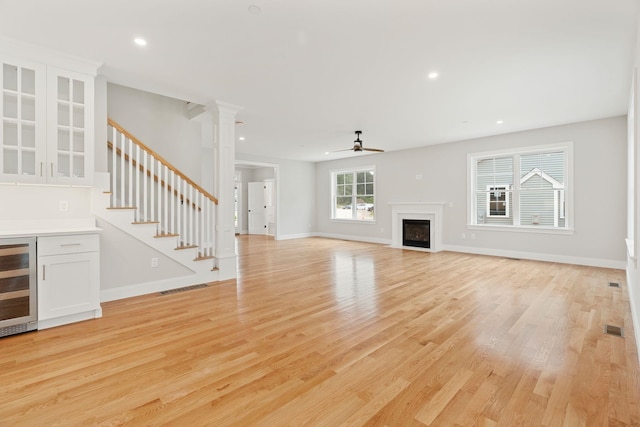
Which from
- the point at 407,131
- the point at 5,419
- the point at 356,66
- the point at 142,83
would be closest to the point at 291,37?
the point at 356,66

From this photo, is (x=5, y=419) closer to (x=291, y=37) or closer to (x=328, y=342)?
(x=328, y=342)

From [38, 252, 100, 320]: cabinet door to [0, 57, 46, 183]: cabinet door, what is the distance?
89cm

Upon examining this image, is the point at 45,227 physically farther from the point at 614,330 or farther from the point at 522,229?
the point at 522,229

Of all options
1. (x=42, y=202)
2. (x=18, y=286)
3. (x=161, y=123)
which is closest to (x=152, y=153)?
(x=161, y=123)

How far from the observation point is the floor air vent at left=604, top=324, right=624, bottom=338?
2666mm

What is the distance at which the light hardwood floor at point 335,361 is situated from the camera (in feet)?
5.47

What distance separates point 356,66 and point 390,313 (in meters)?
2.76

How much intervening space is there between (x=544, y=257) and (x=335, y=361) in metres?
5.88

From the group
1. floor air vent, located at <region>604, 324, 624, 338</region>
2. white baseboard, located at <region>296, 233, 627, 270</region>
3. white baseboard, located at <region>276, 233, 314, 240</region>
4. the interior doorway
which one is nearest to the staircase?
floor air vent, located at <region>604, 324, 624, 338</region>

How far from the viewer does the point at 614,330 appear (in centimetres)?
275

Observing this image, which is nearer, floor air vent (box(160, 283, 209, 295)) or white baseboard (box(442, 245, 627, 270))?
floor air vent (box(160, 283, 209, 295))

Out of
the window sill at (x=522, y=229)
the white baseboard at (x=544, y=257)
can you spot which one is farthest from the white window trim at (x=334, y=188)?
the window sill at (x=522, y=229)

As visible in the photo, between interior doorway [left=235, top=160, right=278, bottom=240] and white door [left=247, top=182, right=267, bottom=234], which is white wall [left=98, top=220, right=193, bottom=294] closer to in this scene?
interior doorway [left=235, top=160, right=278, bottom=240]

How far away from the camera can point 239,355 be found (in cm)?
230
